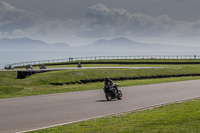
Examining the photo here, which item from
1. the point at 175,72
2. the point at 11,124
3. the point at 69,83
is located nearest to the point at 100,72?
the point at 69,83

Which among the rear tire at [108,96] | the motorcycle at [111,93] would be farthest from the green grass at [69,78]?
the rear tire at [108,96]

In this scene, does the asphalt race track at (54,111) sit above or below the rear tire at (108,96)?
below

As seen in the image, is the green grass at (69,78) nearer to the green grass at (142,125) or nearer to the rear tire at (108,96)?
the rear tire at (108,96)

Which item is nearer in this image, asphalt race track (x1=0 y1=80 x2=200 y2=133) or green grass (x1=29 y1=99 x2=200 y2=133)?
green grass (x1=29 y1=99 x2=200 y2=133)

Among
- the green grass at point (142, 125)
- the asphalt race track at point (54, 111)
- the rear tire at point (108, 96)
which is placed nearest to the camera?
the green grass at point (142, 125)

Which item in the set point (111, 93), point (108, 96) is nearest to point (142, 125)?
point (108, 96)

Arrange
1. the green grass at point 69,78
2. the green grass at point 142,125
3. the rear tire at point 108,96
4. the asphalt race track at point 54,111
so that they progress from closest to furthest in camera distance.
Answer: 1. the green grass at point 142,125
2. the asphalt race track at point 54,111
3. the rear tire at point 108,96
4. the green grass at point 69,78

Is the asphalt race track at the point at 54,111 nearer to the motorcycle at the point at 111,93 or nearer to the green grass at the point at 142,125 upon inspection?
the motorcycle at the point at 111,93

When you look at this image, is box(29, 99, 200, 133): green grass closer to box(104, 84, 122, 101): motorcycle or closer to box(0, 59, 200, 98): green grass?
box(104, 84, 122, 101): motorcycle

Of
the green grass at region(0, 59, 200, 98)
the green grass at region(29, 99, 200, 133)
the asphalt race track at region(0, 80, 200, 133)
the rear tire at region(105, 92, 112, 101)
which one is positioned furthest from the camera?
the green grass at region(0, 59, 200, 98)

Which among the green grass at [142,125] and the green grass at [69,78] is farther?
the green grass at [69,78]

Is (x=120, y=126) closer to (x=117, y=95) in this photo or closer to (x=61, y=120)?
(x=61, y=120)

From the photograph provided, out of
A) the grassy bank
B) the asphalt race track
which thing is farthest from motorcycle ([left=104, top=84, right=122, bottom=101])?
the grassy bank

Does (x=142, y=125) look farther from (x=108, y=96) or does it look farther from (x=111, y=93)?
(x=111, y=93)
